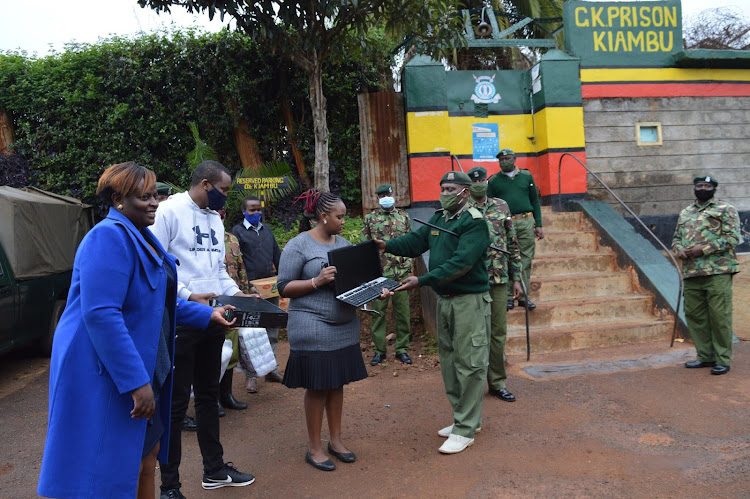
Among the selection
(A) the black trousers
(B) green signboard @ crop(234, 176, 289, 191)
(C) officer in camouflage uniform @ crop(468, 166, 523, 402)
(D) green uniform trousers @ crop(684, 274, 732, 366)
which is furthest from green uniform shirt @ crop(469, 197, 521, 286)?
(B) green signboard @ crop(234, 176, 289, 191)

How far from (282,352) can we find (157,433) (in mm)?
4900

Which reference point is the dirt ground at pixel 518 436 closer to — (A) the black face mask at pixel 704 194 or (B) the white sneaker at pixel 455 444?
(B) the white sneaker at pixel 455 444

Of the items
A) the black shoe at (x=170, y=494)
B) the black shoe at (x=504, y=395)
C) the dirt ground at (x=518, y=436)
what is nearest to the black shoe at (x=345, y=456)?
the dirt ground at (x=518, y=436)

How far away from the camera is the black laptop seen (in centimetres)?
358

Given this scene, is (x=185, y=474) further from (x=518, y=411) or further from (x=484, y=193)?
(x=484, y=193)

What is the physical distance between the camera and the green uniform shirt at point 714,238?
19.0ft

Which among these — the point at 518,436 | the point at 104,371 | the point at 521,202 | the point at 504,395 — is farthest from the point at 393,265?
the point at 104,371

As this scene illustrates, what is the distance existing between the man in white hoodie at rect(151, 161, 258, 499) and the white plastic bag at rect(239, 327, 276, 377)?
1.45m

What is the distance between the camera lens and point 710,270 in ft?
19.0

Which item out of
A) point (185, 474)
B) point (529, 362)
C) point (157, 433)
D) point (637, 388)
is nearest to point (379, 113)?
point (529, 362)

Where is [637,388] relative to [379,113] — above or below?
below

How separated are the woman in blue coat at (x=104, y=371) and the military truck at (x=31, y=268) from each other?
4.76 meters

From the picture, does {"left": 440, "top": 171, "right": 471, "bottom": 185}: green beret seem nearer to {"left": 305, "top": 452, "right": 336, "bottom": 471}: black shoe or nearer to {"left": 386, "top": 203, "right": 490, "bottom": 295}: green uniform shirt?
{"left": 386, "top": 203, "right": 490, "bottom": 295}: green uniform shirt

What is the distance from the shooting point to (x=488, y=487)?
141 inches
